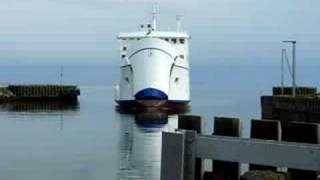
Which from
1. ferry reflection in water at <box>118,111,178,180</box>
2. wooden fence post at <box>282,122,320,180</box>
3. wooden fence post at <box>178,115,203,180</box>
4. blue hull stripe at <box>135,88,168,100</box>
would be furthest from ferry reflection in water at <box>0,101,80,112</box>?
wooden fence post at <box>282,122,320,180</box>

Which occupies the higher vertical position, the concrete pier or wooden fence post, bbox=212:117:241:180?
the concrete pier

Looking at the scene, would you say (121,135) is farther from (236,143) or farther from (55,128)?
(236,143)

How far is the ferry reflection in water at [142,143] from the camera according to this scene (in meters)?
27.5

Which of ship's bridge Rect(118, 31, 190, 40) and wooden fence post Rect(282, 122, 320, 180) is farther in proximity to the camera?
ship's bridge Rect(118, 31, 190, 40)

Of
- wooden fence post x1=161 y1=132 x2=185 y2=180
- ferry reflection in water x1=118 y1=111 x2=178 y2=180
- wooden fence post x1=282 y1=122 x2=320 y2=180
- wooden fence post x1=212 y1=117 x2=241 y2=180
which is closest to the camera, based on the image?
wooden fence post x1=282 y1=122 x2=320 y2=180

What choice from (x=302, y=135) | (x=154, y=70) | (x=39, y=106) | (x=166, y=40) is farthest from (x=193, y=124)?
(x=39, y=106)

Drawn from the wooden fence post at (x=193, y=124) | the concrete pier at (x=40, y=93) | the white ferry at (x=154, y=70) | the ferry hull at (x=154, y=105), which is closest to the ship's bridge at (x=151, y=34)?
the white ferry at (x=154, y=70)

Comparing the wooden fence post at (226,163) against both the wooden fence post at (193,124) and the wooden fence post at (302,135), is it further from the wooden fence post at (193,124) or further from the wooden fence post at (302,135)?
the wooden fence post at (302,135)

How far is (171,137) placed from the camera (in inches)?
456

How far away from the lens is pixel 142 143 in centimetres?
4050

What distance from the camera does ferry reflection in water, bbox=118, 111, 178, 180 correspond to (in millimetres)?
27503

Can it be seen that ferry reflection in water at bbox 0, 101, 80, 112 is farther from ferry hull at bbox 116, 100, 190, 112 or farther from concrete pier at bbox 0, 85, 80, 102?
ferry hull at bbox 116, 100, 190, 112

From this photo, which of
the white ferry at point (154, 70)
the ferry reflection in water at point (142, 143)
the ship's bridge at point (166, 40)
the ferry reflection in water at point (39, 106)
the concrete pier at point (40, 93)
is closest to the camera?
the ferry reflection in water at point (142, 143)

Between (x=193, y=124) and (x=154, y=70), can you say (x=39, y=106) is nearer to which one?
(x=154, y=70)
